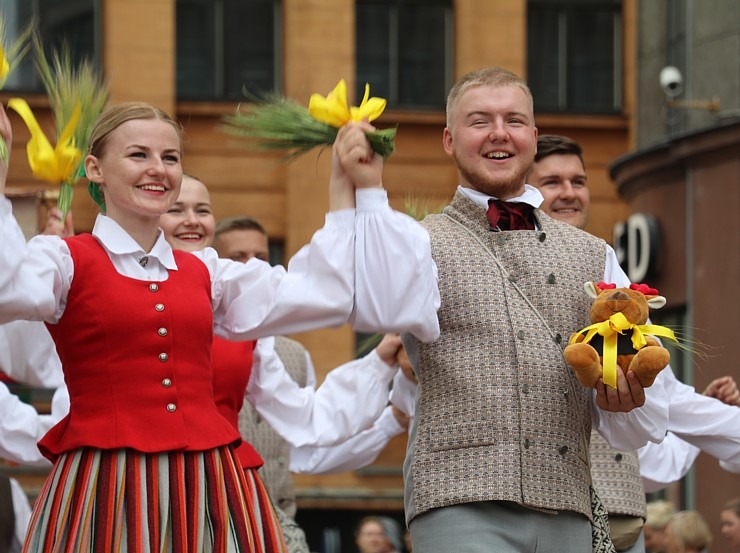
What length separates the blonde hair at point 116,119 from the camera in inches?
191

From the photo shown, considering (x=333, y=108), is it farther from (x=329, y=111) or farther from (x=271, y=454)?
(x=271, y=454)

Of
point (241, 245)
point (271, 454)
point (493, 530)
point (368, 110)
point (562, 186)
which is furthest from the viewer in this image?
point (271, 454)

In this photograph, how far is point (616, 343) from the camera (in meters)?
4.99

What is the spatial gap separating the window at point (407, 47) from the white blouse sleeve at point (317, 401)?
42.2 feet

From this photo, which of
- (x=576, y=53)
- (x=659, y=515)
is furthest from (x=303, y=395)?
(x=576, y=53)

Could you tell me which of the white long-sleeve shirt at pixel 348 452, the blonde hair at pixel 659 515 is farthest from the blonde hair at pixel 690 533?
the white long-sleeve shirt at pixel 348 452

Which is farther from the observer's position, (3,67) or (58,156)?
(58,156)

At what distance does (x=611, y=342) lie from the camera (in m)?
4.98

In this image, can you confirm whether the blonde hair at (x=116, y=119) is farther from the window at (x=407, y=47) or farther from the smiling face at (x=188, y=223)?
the window at (x=407, y=47)

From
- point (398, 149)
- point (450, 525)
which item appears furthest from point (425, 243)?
point (398, 149)

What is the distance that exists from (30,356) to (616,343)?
6.82 feet

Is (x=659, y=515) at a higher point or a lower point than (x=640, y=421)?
lower

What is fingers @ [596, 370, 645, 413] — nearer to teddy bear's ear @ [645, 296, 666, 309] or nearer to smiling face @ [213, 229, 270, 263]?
teddy bear's ear @ [645, 296, 666, 309]

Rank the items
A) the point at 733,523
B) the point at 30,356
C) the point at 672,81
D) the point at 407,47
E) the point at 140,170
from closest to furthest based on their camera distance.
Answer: the point at 140,170
the point at 30,356
the point at 733,523
the point at 672,81
the point at 407,47
